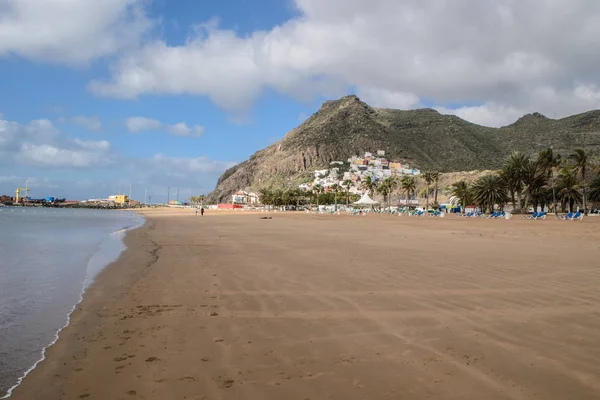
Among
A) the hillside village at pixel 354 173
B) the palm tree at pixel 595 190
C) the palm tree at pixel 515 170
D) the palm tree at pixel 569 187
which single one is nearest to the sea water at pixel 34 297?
the palm tree at pixel 515 170

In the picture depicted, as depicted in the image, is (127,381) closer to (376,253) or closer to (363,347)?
(363,347)

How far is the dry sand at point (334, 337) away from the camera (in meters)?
3.84

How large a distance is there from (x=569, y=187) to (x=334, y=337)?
226 ft

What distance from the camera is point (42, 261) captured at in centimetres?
1386

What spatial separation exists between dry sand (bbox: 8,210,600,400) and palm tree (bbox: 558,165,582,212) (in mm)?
57990

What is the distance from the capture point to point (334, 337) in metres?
5.27

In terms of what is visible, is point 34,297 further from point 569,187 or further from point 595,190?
point 569,187

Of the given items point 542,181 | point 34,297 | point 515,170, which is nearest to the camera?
point 34,297

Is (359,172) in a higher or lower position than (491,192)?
higher

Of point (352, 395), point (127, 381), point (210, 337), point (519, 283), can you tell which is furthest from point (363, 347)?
point (519, 283)

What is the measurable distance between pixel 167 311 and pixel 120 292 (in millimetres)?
2405

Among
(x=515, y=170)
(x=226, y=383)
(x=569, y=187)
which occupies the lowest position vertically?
(x=226, y=383)

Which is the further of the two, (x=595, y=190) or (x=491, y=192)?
(x=491, y=192)

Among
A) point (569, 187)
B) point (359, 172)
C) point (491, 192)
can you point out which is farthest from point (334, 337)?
point (359, 172)
